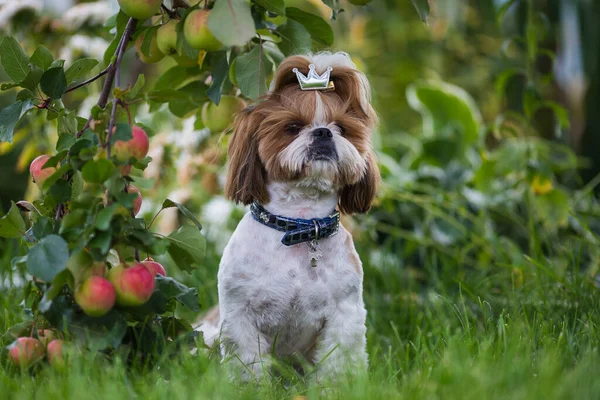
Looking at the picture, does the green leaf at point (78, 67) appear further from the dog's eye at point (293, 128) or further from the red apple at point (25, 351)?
the red apple at point (25, 351)

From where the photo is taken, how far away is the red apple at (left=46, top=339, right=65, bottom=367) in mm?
1856

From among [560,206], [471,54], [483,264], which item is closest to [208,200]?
[483,264]

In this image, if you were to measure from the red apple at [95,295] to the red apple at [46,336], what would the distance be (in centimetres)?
23

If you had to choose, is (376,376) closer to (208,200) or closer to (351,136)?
(351,136)

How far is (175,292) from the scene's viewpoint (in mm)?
1982

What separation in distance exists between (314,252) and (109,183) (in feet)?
2.53

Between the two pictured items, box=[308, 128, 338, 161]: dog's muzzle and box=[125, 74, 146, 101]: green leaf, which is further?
box=[308, 128, 338, 161]: dog's muzzle

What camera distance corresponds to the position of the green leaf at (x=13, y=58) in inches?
77.8

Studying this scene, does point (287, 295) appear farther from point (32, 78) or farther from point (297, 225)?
point (32, 78)

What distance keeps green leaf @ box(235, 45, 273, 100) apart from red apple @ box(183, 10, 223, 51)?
0.17 m

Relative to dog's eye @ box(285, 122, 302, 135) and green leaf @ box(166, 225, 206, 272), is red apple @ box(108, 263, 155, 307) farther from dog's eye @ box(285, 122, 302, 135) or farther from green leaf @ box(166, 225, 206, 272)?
dog's eye @ box(285, 122, 302, 135)

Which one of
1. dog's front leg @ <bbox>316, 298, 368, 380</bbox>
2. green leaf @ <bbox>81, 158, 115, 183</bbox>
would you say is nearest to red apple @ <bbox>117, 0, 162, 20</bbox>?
green leaf @ <bbox>81, 158, 115, 183</bbox>

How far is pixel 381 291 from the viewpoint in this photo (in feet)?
11.8

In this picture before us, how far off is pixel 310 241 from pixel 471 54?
240 inches
